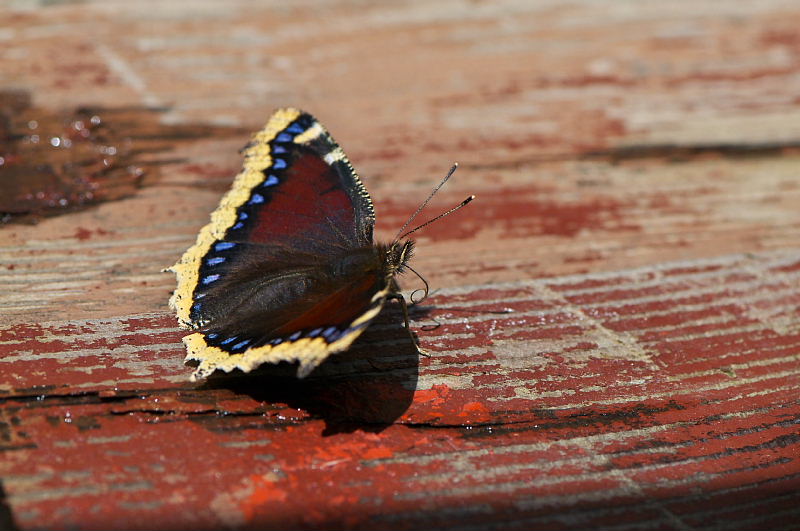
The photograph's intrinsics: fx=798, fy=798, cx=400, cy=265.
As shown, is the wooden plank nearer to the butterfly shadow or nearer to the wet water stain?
the butterfly shadow

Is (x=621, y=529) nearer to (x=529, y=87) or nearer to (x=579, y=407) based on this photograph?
(x=579, y=407)

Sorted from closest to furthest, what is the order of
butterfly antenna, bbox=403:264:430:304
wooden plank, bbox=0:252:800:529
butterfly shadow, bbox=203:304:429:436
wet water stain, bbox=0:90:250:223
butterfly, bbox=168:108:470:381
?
wooden plank, bbox=0:252:800:529, butterfly shadow, bbox=203:304:429:436, butterfly, bbox=168:108:470:381, butterfly antenna, bbox=403:264:430:304, wet water stain, bbox=0:90:250:223

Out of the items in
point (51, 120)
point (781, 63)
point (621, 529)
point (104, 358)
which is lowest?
point (621, 529)

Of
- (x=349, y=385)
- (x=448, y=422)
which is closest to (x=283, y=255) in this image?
(x=349, y=385)

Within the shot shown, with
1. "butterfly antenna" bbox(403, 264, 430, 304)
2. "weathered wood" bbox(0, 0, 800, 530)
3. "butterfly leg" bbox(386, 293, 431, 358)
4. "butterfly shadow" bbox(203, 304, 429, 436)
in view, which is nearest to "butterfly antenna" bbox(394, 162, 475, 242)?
"weathered wood" bbox(0, 0, 800, 530)

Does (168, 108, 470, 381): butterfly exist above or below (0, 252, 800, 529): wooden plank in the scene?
above

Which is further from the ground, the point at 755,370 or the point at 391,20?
the point at 391,20

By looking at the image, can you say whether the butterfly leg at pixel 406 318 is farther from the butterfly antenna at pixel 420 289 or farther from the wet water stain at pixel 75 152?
the wet water stain at pixel 75 152

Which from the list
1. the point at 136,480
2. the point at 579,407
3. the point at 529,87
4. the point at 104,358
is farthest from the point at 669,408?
the point at 529,87
